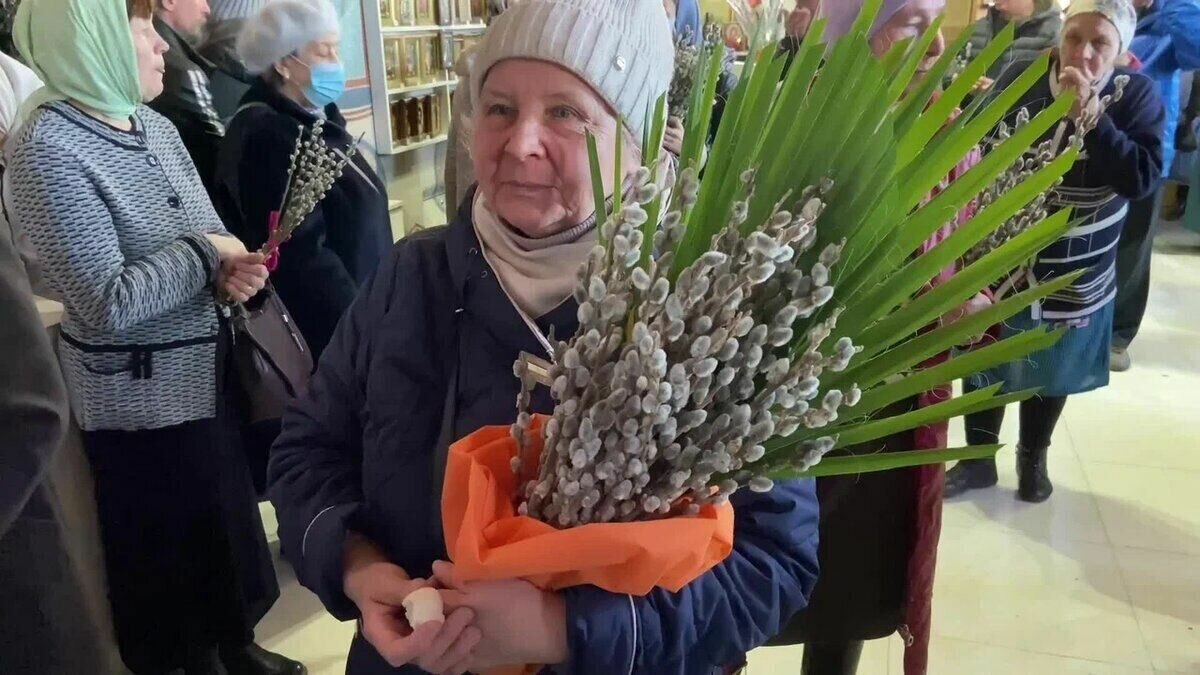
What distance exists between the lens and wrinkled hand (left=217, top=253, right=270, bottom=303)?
1626mm

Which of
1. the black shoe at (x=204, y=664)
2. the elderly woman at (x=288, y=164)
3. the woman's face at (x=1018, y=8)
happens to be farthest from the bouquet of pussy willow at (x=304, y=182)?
the woman's face at (x=1018, y=8)

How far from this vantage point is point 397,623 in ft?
2.63

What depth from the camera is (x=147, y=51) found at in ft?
5.27

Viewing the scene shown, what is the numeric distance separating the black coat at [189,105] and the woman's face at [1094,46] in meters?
2.15

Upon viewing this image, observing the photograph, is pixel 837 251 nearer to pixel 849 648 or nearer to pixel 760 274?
pixel 760 274

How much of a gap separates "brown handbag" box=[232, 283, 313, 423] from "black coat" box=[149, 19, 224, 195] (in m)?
0.51

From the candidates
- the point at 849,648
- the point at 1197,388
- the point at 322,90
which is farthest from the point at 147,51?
the point at 1197,388

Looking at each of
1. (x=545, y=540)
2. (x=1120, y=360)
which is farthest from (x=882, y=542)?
(x=1120, y=360)

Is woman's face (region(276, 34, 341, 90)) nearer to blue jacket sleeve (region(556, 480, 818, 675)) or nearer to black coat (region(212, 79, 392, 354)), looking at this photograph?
black coat (region(212, 79, 392, 354))

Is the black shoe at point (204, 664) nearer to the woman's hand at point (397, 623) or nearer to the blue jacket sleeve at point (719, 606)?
the woman's hand at point (397, 623)

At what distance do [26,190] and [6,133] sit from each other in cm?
76

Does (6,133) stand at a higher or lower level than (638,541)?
higher

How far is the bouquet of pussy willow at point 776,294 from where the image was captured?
1.75 ft

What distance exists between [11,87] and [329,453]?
1647 mm
